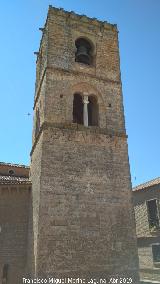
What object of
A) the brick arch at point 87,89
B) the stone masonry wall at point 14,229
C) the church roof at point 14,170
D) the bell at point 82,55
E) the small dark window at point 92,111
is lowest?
the stone masonry wall at point 14,229

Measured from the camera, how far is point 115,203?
11.5 meters

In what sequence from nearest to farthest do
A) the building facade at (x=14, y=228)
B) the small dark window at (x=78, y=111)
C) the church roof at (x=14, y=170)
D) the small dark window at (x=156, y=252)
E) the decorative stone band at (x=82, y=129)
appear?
the building facade at (x=14, y=228)
the decorative stone band at (x=82, y=129)
the small dark window at (x=78, y=111)
the church roof at (x=14, y=170)
the small dark window at (x=156, y=252)

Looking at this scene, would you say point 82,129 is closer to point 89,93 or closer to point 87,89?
point 89,93

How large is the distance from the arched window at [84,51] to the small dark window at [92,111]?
2.22 m

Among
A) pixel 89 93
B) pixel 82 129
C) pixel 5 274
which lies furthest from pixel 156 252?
pixel 89 93

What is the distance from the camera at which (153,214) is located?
66.9 ft

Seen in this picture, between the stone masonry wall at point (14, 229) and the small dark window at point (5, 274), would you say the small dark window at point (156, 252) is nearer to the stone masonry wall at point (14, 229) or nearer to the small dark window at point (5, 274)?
the stone masonry wall at point (14, 229)

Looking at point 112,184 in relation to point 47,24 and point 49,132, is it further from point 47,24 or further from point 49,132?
point 47,24

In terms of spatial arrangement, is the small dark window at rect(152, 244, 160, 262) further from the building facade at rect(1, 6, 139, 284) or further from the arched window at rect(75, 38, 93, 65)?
the arched window at rect(75, 38, 93, 65)

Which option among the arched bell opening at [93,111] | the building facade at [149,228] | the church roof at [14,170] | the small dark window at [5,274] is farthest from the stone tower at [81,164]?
the building facade at [149,228]

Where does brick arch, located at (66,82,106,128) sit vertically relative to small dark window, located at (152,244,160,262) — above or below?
above

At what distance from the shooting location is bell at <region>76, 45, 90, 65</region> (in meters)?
14.7

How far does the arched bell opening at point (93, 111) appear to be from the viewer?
44.8 feet

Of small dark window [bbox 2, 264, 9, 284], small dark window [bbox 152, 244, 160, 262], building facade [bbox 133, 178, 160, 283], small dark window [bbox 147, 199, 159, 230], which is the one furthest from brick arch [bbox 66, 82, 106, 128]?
small dark window [bbox 152, 244, 160, 262]
